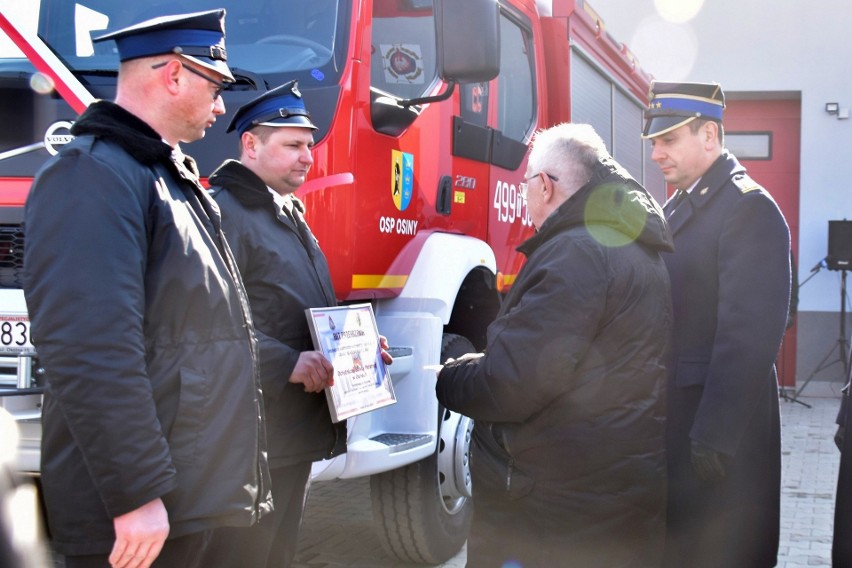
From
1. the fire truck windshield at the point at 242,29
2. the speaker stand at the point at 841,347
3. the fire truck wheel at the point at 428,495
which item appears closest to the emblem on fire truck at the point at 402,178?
the fire truck windshield at the point at 242,29

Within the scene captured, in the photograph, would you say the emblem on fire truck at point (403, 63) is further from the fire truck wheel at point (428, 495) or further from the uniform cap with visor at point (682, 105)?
the uniform cap with visor at point (682, 105)

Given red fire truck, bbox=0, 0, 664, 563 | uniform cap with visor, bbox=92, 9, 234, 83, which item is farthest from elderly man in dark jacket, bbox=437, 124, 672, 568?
red fire truck, bbox=0, 0, 664, 563

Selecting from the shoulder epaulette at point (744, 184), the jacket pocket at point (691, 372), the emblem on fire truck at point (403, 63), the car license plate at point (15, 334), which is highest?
the emblem on fire truck at point (403, 63)

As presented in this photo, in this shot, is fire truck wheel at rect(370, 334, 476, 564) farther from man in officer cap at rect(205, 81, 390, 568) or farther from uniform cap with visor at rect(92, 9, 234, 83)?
uniform cap with visor at rect(92, 9, 234, 83)

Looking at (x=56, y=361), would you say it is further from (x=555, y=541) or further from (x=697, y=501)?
(x=697, y=501)

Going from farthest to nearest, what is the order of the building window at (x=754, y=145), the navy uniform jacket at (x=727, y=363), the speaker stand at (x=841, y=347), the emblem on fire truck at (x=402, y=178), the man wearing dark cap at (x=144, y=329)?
the building window at (x=754, y=145) → the speaker stand at (x=841, y=347) → the emblem on fire truck at (x=402, y=178) → the navy uniform jacket at (x=727, y=363) → the man wearing dark cap at (x=144, y=329)

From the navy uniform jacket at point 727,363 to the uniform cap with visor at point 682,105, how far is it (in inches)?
6.1

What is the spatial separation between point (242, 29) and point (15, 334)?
136cm

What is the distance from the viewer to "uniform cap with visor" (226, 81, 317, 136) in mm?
2941

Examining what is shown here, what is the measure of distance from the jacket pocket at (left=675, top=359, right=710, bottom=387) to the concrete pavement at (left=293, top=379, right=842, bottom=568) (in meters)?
1.88

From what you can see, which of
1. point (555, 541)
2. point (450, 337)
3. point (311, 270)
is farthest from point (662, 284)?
point (450, 337)

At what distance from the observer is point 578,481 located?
2.37 metres

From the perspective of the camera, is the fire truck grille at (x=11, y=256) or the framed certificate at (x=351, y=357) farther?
the fire truck grille at (x=11, y=256)

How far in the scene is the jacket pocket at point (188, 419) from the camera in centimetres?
185
